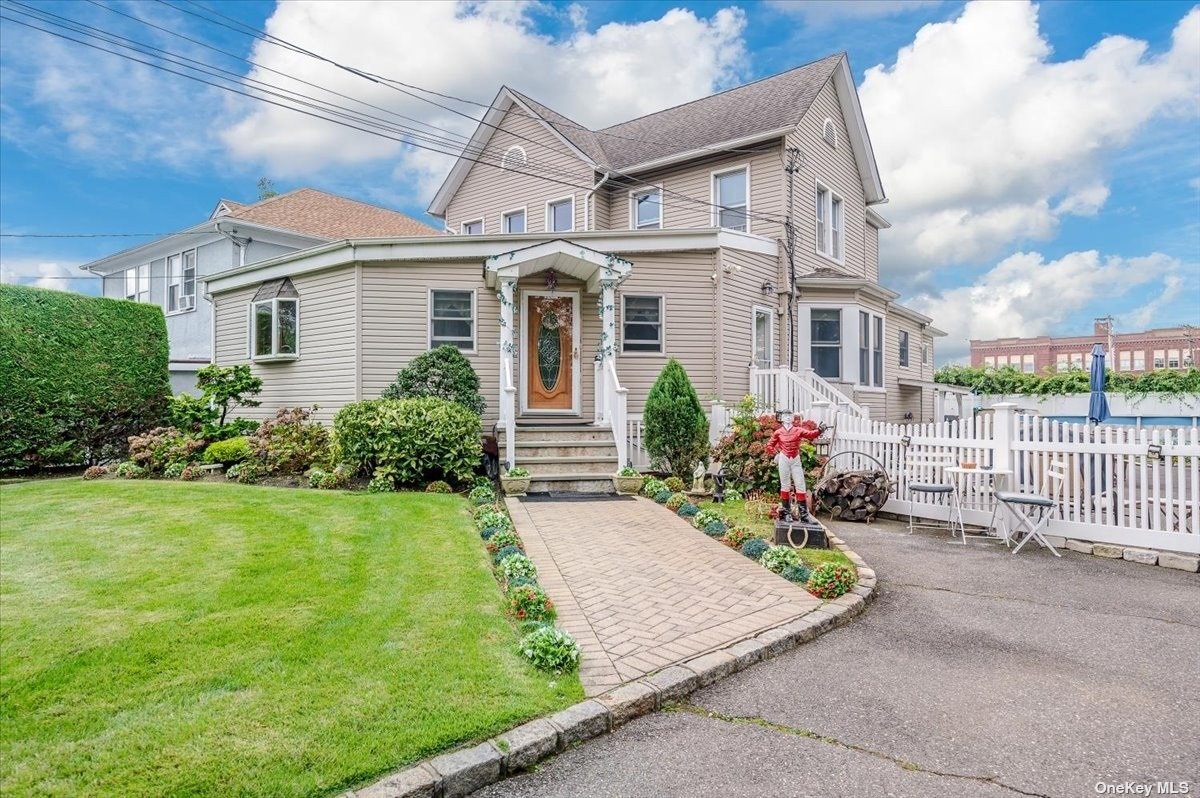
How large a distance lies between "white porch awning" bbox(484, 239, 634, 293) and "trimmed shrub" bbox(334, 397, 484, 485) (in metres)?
2.59

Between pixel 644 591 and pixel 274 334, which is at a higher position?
pixel 274 334

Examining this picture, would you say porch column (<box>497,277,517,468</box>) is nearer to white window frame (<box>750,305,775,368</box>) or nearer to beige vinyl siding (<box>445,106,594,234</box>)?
white window frame (<box>750,305,775,368</box>)

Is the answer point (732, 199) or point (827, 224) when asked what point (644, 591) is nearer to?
point (732, 199)

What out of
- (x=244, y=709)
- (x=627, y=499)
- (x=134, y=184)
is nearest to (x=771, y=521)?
(x=627, y=499)

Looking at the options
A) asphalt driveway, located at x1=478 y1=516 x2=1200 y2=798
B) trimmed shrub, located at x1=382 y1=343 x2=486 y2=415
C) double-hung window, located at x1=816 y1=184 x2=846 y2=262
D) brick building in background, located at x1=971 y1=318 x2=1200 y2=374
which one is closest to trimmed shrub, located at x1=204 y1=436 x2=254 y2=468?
trimmed shrub, located at x1=382 y1=343 x2=486 y2=415

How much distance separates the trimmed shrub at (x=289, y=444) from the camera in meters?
10.2

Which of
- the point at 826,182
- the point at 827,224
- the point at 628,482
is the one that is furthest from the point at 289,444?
the point at 826,182

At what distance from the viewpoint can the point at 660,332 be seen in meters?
12.3

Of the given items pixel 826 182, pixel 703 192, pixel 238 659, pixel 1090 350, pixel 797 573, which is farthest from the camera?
pixel 1090 350

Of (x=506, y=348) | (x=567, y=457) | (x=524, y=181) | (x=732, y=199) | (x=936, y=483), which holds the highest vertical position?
(x=524, y=181)

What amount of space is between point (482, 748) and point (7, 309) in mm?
11709

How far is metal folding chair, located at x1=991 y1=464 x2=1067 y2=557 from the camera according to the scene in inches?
267

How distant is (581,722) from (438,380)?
8.40m

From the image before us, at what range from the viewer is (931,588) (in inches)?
218
